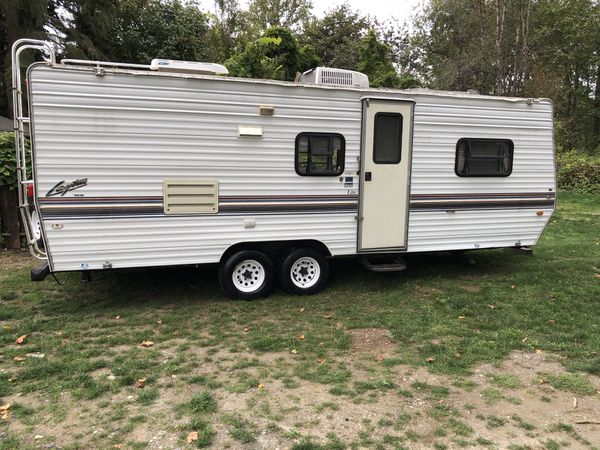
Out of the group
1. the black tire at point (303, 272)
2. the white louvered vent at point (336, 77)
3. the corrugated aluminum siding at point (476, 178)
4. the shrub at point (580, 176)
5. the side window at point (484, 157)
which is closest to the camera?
the black tire at point (303, 272)

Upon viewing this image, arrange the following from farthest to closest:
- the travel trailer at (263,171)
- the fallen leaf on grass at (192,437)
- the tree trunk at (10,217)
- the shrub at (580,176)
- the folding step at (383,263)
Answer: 1. the shrub at (580,176)
2. the tree trunk at (10,217)
3. the folding step at (383,263)
4. the travel trailer at (263,171)
5. the fallen leaf on grass at (192,437)

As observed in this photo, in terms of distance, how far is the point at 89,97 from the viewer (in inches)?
210

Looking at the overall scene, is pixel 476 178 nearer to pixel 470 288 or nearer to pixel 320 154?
pixel 470 288

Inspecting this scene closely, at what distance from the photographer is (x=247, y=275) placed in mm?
6363

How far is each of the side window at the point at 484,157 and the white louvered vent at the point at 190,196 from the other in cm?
353

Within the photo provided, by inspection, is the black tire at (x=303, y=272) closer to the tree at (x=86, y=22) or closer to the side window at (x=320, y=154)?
the side window at (x=320, y=154)

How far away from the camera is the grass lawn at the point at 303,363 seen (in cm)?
342

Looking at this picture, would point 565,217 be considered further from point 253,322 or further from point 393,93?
point 253,322

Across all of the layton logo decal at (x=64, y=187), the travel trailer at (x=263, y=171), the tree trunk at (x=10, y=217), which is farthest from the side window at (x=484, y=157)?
the tree trunk at (x=10, y=217)

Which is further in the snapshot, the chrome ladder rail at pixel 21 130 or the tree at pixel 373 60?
the tree at pixel 373 60

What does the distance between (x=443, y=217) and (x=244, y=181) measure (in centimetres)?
298

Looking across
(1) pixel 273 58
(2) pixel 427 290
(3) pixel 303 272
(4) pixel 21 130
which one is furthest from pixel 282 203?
(1) pixel 273 58

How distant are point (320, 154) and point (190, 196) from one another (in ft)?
5.80

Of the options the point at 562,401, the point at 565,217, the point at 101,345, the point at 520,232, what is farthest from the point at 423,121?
the point at 565,217
